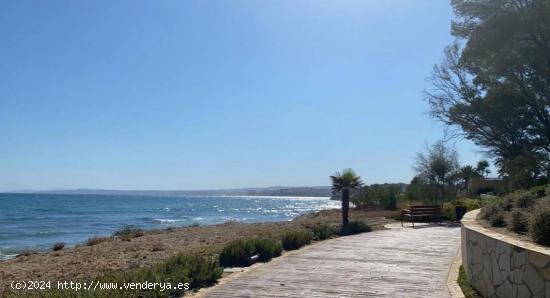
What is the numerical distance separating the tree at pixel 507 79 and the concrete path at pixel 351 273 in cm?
618

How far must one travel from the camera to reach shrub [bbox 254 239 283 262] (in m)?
11.5

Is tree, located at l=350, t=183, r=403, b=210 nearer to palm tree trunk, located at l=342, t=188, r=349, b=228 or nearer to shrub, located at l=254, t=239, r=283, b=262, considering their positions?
palm tree trunk, located at l=342, t=188, r=349, b=228

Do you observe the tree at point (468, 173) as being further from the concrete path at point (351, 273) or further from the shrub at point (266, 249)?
the shrub at point (266, 249)

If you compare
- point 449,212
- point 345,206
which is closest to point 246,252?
point 345,206

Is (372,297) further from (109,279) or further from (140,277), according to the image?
(109,279)

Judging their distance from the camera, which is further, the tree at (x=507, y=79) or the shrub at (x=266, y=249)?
the tree at (x=507, y=79)

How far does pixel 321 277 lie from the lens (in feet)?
29.6

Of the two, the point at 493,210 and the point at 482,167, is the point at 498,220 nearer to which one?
the point at 493,210

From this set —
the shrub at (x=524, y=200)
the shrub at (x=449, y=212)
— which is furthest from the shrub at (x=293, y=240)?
the shrub at (x=449, y=212)

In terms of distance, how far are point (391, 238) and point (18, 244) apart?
21.6 metres

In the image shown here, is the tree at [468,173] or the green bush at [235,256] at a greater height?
the tree at [468,173]

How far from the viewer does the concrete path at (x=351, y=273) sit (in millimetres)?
7898

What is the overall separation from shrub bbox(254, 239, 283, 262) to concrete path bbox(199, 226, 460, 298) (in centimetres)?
30

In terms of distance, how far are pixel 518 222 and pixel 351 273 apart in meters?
3.06
